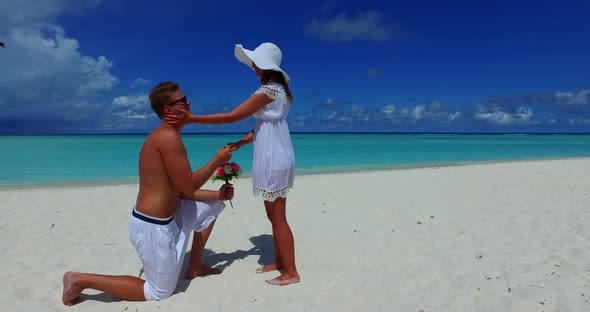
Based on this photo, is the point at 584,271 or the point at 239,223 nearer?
the point at 584,271

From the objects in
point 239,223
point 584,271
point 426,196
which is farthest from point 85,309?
point 426,196

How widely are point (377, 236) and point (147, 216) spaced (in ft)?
10.2

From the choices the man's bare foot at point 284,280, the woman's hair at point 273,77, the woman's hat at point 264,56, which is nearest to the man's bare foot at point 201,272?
the man's bare foot at point 284,280

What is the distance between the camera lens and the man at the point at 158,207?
287 cm

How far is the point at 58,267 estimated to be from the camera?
12.9 feet

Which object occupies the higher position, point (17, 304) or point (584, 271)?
point (584, 271)

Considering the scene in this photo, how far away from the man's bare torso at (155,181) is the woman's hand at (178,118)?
0.06 m

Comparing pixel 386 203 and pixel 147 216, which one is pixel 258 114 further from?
pixel 386 203

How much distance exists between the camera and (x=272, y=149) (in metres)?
3.25

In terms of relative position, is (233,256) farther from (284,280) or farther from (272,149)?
(272,149)

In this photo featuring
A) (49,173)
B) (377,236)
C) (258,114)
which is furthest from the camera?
(49,173)

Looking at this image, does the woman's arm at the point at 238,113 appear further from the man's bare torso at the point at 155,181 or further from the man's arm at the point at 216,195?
the man's arm at the point at 216,195

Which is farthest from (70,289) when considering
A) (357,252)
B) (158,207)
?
(357,252)

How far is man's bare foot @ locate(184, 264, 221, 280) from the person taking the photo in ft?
11.7
